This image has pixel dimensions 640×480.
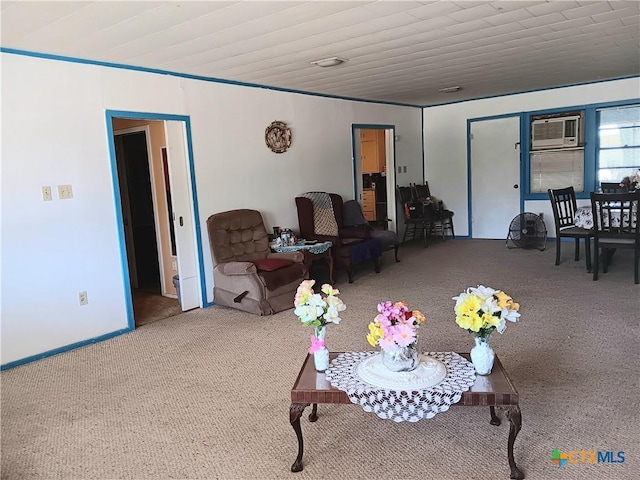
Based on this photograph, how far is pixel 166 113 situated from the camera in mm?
4566

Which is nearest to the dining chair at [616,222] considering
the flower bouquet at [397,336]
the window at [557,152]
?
the window at [557,152]

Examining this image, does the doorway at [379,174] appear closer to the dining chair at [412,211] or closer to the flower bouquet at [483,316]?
the dining chair at [412,211]

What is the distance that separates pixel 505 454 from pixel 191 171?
3.67 meters

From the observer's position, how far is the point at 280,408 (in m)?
2.79

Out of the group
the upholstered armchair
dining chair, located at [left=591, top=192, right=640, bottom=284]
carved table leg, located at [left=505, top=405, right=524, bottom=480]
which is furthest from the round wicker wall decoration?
carved table leg, located at [left=505, top=405, right=524, bottom=480]

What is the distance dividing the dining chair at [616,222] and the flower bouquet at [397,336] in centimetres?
373

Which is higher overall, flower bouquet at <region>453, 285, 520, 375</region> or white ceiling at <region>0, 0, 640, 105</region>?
white ceiling at <region>0, 0, 640, 105</region>

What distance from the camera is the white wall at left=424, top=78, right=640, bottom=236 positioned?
7223mm

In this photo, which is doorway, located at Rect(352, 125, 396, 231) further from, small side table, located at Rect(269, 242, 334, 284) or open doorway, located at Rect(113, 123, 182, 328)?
open doorway, located at Rect(113, 123, 182, 328)

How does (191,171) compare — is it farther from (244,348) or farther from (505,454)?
(505,454)

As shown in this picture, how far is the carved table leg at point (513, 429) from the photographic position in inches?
78.7

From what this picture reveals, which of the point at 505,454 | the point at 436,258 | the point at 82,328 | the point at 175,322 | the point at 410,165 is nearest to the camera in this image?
the point at 505,454

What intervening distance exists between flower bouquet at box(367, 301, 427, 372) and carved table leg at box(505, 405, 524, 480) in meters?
0.42

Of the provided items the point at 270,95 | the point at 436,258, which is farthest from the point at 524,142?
the point at 270,95
